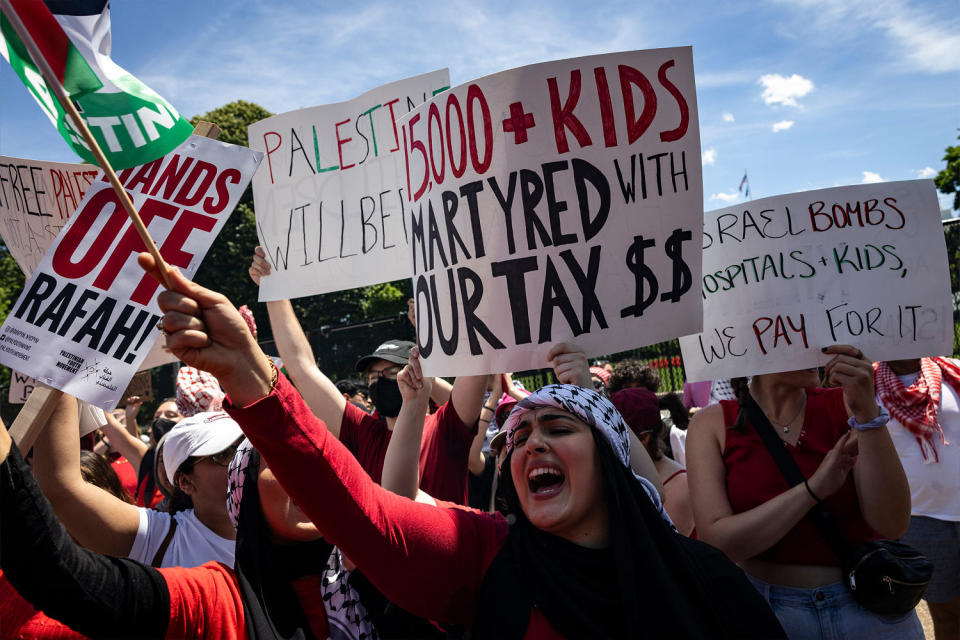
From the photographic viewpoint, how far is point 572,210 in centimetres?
239

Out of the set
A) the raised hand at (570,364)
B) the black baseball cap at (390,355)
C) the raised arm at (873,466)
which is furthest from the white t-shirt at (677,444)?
the raised hand at (570,364)

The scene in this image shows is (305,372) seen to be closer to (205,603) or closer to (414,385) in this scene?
(414,385)

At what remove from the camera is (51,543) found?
5.09ft

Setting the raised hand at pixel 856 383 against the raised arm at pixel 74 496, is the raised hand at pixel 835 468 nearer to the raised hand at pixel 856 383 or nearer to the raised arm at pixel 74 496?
the raised hand at pixel 856 383

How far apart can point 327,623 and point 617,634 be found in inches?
37.6

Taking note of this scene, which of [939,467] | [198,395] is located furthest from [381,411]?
[939,467]

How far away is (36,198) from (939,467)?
192 inches

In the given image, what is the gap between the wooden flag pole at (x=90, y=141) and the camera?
1.29 meters

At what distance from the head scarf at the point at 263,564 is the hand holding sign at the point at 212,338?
0.80 m

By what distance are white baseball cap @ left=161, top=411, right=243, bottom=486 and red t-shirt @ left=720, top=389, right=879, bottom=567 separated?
1.91m

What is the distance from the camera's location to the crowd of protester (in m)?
1.55

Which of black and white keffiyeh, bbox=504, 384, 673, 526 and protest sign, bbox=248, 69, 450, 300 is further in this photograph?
protest sign, bbox=248, 69, 450, 300

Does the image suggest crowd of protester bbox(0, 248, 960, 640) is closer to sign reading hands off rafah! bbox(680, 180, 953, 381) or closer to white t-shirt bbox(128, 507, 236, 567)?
white t-shirt bbox(128, 507, 236, 567)

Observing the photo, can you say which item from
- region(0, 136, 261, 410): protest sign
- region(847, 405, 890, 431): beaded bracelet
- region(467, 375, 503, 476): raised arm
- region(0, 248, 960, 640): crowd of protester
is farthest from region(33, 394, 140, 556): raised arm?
region(847, 405, 890, 431): beaded bracelet
